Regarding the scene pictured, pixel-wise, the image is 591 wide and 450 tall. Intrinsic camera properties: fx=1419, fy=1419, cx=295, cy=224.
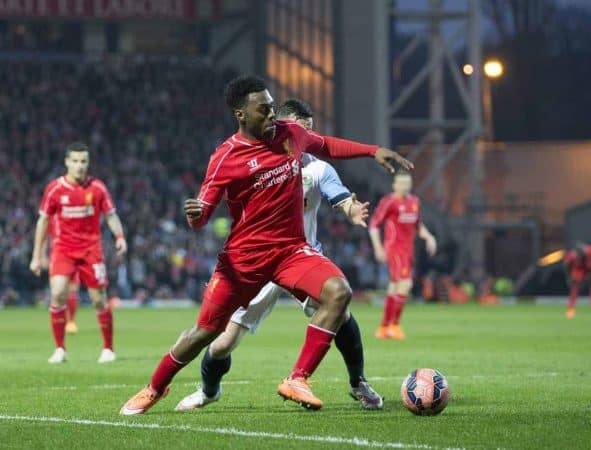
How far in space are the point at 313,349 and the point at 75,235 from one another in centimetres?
761

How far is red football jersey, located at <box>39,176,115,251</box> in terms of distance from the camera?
55.4 ft

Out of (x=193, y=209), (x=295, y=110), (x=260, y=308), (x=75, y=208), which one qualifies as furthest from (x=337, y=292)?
(x=75, y=208)

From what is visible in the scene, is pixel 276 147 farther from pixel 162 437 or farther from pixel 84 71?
pixel 84 71

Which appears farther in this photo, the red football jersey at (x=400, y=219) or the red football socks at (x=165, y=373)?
the red football jersey at (x=400, y=219)

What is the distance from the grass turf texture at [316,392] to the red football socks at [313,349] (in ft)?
1.22

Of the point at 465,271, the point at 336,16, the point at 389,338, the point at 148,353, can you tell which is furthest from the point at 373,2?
the point at 148,353

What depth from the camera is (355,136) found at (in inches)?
1848

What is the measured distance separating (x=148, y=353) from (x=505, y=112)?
158 feet

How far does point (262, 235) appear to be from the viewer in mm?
10008

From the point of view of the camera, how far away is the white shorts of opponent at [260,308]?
35.4ft

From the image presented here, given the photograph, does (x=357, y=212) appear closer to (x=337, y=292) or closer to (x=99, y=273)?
(x=337, y=292)

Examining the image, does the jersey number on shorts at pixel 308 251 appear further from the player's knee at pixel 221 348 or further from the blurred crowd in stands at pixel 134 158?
the blurred crowd in stands at pixel 134 158

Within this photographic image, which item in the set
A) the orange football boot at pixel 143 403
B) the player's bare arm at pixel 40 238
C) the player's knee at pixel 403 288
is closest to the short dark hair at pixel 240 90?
the orange football boot at pixel 143 403

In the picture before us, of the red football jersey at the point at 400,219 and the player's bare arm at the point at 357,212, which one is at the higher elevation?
the player's bare arm at the point at 357,212
